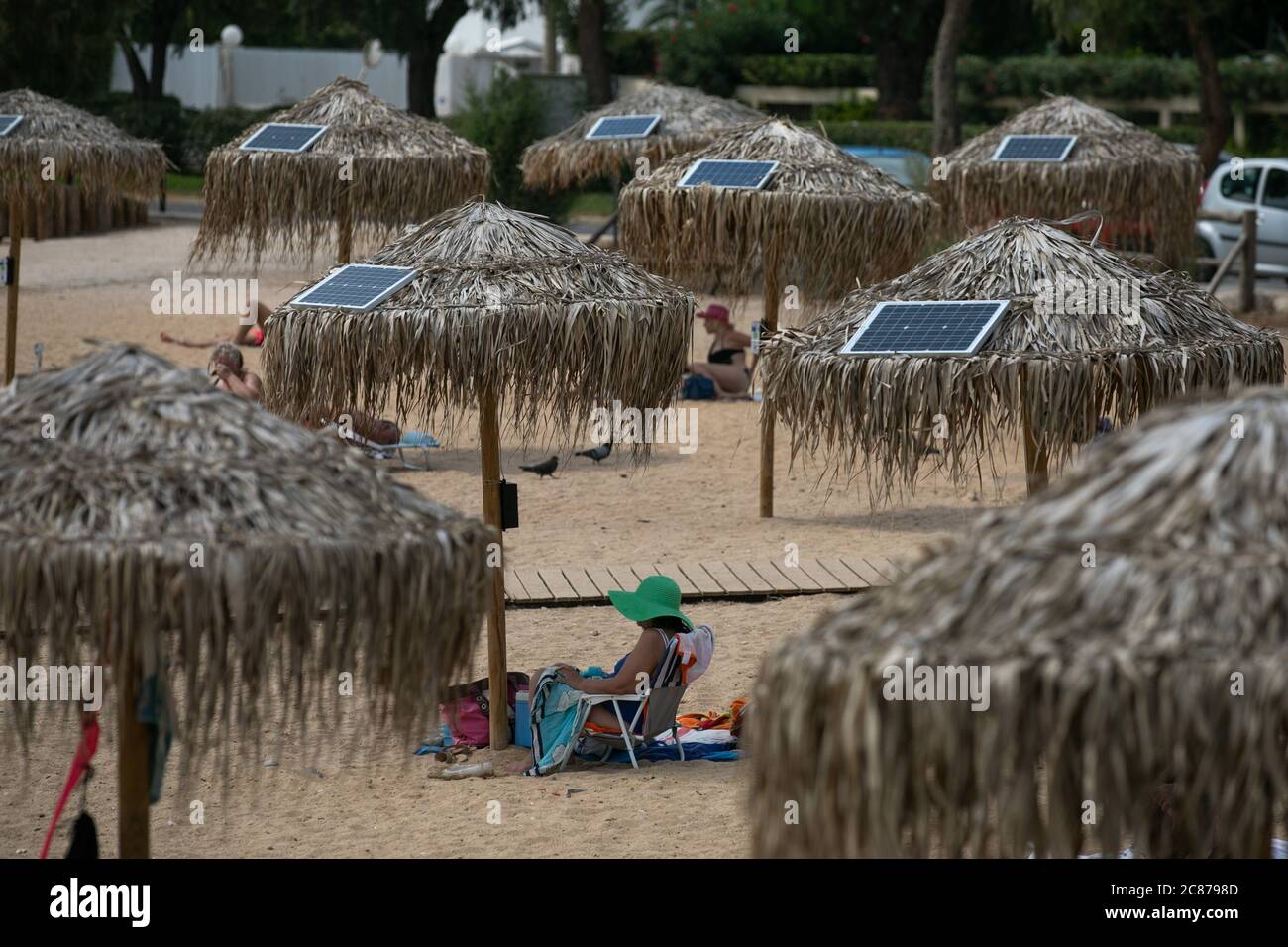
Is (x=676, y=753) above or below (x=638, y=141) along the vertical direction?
below

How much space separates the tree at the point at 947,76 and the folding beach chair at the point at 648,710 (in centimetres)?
1514

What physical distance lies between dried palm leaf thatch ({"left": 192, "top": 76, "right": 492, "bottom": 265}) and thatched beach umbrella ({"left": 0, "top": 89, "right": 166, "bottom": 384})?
2.23 metres

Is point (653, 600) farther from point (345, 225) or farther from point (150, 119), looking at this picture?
point (150, 119)

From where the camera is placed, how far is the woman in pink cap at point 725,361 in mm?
14547

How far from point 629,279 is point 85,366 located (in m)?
3.06

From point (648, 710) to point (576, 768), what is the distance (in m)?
0.41

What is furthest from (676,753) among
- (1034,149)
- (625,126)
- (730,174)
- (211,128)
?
(211,128)

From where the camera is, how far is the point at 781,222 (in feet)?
34.4

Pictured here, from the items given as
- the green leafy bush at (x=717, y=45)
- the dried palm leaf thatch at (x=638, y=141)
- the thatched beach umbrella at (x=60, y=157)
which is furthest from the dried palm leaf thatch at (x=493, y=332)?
the green leafy bush at (x=717, y=45)

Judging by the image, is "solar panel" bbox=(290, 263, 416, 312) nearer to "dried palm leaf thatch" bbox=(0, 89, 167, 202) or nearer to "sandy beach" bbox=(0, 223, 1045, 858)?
"sandy beach" bbox=(0, 223, 1045, 858)

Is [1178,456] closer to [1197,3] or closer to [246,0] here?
[1197,3]

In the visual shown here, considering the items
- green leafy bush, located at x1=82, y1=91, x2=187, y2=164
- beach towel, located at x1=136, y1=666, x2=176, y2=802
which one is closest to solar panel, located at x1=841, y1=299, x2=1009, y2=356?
beach towel, located at x1=136, y1=666, x2=176, y2=802

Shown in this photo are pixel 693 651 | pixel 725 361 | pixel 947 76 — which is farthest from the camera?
pixel 947 76

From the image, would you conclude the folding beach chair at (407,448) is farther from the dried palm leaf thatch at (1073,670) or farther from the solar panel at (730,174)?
the dried palm leaf thatch at (1073,670)
